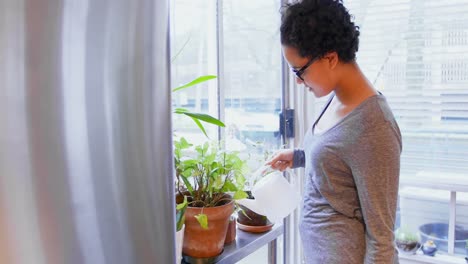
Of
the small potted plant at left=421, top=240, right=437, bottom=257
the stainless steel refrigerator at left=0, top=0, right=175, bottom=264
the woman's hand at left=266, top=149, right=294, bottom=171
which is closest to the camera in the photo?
the stainless steel refrigerator at left=0, top=0, right=175, bottom=264

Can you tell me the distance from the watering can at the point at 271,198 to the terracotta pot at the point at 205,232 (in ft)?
0.57

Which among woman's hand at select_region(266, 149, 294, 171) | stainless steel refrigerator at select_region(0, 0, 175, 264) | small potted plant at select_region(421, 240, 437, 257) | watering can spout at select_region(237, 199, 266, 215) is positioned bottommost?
small potted plant at select_region(421, 240, 437, 257)

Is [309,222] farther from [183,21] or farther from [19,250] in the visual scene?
[183,21]

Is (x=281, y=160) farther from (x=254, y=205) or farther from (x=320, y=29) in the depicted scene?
(x=320, y=29)

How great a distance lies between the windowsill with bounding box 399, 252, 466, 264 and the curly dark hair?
1060 millimetres

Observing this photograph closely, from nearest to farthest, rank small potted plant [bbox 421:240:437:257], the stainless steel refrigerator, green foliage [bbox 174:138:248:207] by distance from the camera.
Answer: the stainless steel refrigerator → green foliage [bbox 174:138:248:207] → small potted plant [bbox 421:240:437:257]

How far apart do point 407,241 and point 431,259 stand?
116 millimetres

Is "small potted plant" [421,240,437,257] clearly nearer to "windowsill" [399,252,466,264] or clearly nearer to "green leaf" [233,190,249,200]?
"windowsill" [399,252,466,264]

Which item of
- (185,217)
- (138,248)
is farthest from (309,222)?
(138,248)

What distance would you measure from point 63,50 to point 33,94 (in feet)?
0.22

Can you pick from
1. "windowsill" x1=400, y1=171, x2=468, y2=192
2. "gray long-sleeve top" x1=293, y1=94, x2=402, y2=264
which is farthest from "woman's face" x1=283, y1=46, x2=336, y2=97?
"windowsill" x1=400, y1=171, x2=468, y2=192

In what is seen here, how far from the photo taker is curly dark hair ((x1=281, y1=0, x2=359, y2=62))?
1.08 metres

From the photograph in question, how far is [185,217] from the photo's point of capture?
39.7 inches

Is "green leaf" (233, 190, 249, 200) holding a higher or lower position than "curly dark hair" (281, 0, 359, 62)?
lower
